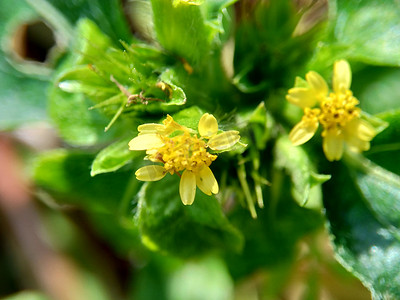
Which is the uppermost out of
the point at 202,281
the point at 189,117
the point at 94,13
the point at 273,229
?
the point at 94,13

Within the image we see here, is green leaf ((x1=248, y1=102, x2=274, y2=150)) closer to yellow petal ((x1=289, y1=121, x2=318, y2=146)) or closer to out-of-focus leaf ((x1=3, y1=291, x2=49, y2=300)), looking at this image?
yellow petal ((x1=289, y1=121, x2=318, y2=146))

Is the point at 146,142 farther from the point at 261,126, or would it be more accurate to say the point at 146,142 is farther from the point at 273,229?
the point at 273,229

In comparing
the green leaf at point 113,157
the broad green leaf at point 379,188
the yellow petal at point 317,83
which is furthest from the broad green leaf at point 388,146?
the green leaf at point 113,157

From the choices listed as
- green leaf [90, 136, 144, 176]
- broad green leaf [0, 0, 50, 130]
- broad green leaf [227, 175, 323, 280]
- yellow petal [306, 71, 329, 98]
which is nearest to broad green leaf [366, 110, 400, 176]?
yellow petal [306, 71, 329, 98]

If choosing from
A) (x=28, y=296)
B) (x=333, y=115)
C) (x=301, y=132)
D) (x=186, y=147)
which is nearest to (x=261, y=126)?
(x=301, y=132)

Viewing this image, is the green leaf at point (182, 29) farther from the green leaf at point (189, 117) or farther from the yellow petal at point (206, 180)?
the yellow petal at point (206, 180)

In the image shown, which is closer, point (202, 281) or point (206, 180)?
point (206, 180)
